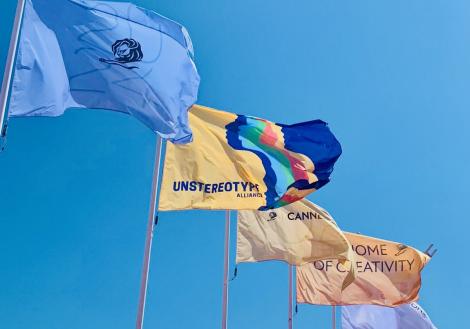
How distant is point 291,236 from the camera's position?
22.7m

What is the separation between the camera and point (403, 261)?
2970 centimetres

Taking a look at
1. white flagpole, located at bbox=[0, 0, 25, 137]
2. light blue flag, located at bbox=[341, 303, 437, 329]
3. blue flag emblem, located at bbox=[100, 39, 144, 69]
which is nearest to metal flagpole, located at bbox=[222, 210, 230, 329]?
blue flag emblem, located at bbox=[100, 39, 144, 69]

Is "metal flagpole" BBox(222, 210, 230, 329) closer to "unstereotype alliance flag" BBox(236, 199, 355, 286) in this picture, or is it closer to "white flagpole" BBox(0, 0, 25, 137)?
"unstereotype alliance flag" BBox(236, 199, 355, 286)

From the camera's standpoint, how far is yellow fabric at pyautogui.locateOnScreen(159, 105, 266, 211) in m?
16.3

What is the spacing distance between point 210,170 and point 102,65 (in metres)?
5.53

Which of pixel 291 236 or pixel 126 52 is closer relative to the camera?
pixel 126 52

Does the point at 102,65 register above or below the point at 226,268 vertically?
above

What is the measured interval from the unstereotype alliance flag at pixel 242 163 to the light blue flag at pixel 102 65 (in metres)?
3.72

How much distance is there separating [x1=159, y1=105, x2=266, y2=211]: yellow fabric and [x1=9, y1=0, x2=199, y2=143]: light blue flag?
145 inches

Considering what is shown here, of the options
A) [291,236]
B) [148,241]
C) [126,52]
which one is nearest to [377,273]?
[291,236]

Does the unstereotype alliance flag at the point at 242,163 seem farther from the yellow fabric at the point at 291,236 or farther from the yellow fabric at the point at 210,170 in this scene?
the yellow fabric at the point at 291,236

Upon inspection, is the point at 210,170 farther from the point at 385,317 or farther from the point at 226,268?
the point at 385,317

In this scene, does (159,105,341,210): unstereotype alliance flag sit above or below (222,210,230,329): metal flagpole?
above

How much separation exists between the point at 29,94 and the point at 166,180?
6.29m
